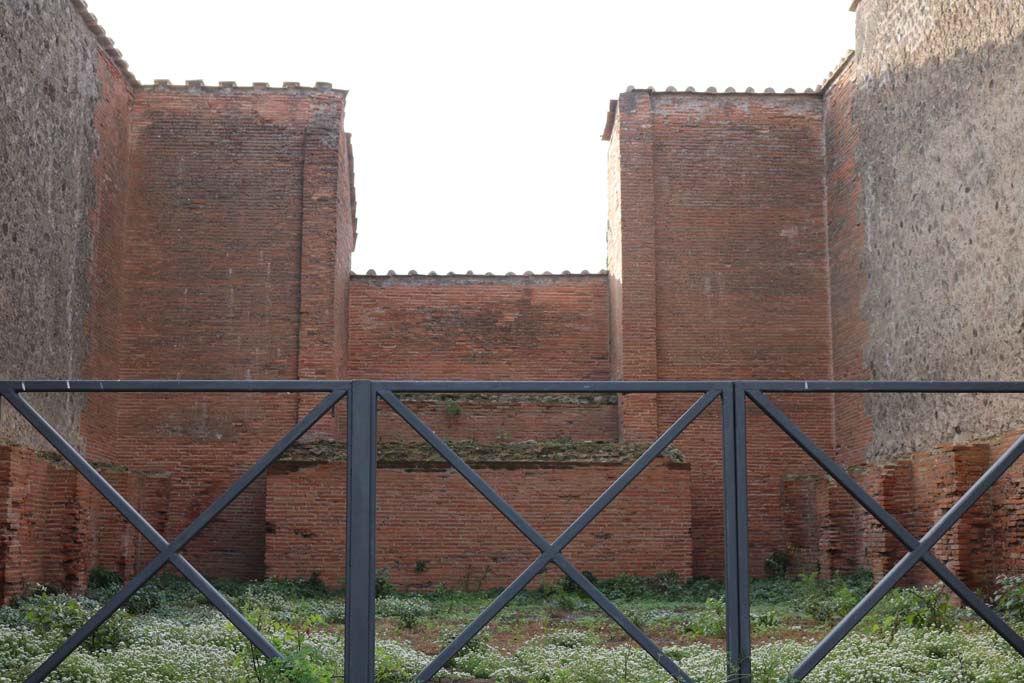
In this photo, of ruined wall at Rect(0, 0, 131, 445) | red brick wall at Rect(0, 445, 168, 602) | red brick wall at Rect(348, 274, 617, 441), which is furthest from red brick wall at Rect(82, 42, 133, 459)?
red brick wall at Rect(348, 274, 617, 441)

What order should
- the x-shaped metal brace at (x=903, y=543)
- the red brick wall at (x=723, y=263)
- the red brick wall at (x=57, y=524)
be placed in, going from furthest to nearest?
the red brick wall at (x=723, y=263)
the red brick wall at (x=57, y=524)
the x-shaped metal brace at (x=903, y=543)

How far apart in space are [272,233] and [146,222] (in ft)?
6.47

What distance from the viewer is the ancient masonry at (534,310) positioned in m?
12.9

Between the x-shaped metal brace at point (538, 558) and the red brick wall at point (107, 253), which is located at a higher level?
the red brick wall at point (107, 253)

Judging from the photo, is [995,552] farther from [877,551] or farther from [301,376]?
[301,376]

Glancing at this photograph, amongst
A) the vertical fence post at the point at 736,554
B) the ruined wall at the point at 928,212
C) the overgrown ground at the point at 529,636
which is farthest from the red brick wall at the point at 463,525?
the vertical fence post at the point at 736,554

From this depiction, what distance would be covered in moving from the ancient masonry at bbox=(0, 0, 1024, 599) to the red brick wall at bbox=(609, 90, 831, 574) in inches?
1.7

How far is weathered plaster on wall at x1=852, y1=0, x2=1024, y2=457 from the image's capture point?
12.0m

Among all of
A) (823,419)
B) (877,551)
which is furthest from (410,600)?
(823,419)

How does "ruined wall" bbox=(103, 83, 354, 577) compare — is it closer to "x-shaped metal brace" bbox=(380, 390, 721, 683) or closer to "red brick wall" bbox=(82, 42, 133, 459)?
"red brick wall" bbox=(82, 42, 133, 459)

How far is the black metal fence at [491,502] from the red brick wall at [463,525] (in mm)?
9531

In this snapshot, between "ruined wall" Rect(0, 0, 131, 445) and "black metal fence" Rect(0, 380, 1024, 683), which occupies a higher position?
"ruined wall" Rect(0, 0, 131, 445)

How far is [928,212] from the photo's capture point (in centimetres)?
1398

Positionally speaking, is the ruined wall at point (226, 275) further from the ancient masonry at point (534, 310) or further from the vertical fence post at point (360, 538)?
the vertical fence post at point (360, 538)
